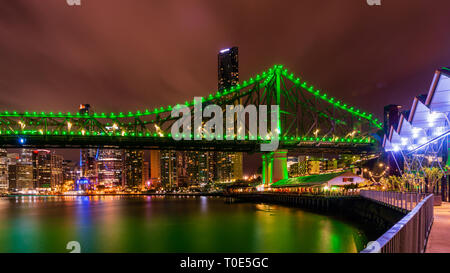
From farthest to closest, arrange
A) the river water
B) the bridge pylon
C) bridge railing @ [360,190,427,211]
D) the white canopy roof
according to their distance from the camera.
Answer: the bridge pylon → the river water → bridge railing @ [360,190,427,211] → the white canopy roof

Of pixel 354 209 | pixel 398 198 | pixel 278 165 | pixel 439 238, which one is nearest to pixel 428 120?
pixel 398 198

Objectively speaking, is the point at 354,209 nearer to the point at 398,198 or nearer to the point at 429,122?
the point at 398,198

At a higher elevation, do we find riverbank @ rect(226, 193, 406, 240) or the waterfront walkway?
the waterfront walkway

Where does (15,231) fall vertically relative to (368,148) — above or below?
below

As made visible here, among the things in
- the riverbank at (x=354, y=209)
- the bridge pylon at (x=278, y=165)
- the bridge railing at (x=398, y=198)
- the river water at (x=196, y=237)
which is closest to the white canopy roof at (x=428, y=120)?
the bridge railing at (x=398, y=198)

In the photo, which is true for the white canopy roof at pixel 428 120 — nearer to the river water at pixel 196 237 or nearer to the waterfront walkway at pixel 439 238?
the waterfront walkway at pixel 439 238

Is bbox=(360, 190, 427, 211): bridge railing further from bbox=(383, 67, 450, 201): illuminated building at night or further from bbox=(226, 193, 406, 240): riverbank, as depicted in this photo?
bbox=(383, 67, 450, 201): illuminated building at night

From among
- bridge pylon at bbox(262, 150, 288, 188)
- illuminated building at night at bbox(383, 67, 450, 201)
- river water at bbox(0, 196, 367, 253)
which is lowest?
river water at bbox(0, 196, 367, 253)

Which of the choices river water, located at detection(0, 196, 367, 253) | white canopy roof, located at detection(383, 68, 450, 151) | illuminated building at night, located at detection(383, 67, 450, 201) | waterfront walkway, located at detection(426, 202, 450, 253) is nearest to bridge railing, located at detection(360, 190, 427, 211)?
illuminated building at night, located at detection(383, 67, 450, 201)

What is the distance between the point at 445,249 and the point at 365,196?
86.7ft
